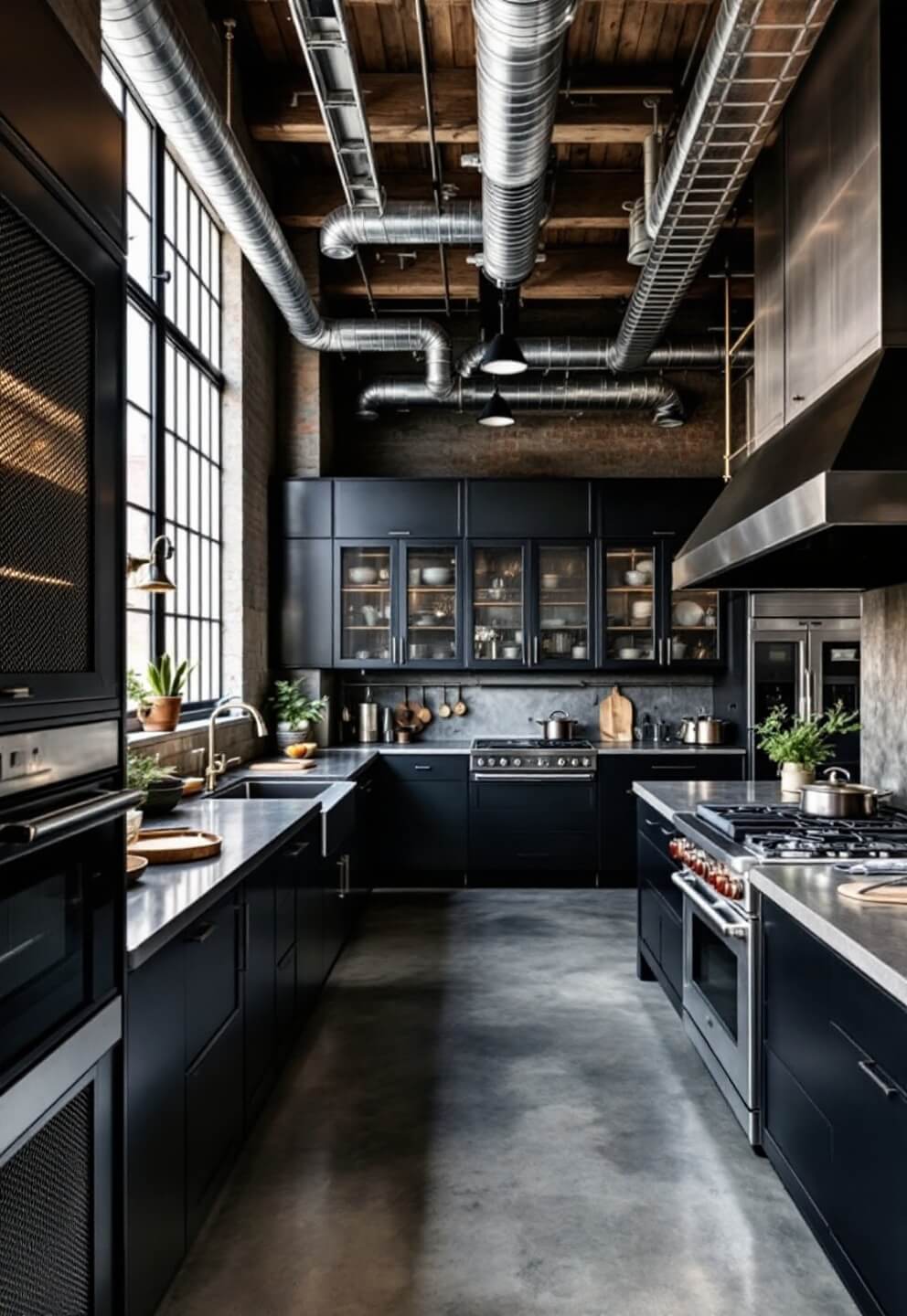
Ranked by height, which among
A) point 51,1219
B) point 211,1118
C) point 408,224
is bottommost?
point 211,1118

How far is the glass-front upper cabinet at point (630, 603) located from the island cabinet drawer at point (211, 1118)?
14.4ft

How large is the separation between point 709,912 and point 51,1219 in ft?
6.38

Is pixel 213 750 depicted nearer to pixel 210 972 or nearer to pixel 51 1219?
pixel 210 972

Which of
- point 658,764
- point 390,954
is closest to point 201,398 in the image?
point 390,954

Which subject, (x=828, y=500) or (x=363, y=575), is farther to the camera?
(x=363, y=575)

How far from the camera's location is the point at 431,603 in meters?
6.60

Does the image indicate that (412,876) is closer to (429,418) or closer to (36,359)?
(429,418)

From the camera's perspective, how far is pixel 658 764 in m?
6.29

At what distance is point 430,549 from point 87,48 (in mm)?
4122

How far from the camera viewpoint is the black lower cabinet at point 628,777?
20.5 feet

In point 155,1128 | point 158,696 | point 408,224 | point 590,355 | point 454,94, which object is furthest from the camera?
point 590,355

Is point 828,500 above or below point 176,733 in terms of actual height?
above

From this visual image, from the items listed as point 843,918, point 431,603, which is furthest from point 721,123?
point 431,603

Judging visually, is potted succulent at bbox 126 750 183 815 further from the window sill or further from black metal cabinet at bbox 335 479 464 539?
black metal cabinet at bbox 335 479 464 539
